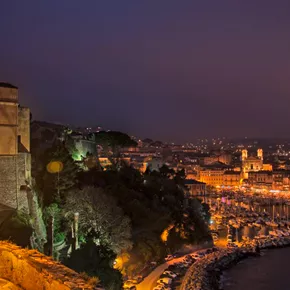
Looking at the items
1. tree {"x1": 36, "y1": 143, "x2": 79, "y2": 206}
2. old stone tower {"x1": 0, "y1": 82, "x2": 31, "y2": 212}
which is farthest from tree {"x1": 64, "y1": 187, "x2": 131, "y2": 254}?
old stone tower {"x1": 0, "y1": 82, "x2": 31, "y2": 212}

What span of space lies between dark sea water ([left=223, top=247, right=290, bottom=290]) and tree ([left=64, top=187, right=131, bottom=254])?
6539 millimetres

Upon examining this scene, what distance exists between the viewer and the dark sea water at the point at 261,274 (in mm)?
20031

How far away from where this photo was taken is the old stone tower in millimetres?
12617

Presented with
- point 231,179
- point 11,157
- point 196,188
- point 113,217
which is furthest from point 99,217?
point 231,179

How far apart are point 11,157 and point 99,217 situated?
4232 millimetres

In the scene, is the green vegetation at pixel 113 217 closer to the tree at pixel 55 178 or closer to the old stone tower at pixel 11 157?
the tree at pixel 55 178

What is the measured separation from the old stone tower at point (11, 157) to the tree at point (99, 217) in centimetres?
247

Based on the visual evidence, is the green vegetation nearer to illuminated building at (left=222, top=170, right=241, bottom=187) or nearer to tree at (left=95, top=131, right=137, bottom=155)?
tree at (left=95, top=131, right=137, bottom=155)

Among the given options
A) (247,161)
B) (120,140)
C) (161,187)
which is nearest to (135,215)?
(161,187)

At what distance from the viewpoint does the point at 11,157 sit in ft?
42.2

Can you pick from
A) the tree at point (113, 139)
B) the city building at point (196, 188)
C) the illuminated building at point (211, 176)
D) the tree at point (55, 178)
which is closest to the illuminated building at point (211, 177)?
the illuminated building at point (211, 176)

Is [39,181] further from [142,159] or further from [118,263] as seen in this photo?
[142,159]

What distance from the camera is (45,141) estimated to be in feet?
62.6

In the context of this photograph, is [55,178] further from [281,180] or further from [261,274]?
[281,180]
